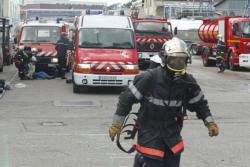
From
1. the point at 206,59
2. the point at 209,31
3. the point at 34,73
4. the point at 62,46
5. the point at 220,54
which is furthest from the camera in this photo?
the point at 209,31

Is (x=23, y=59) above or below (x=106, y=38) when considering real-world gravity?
below

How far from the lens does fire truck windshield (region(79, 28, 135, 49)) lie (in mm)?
17781

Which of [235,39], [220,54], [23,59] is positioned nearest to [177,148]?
[23,59]

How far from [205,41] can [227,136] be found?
2372 cm

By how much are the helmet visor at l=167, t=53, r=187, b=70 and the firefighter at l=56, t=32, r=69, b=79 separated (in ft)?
53.1

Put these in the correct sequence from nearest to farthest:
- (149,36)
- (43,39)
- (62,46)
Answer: (62,46)
(43,39)
(149,36)

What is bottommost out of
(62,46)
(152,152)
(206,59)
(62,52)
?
(206,59)

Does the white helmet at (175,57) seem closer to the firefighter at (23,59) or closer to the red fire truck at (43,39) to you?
the firefighter at (23,59)

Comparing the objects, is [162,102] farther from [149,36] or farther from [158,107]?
[149,36]

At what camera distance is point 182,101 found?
5750mm

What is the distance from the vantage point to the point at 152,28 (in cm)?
2780

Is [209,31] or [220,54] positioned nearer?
[220,54]

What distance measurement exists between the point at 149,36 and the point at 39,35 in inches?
226

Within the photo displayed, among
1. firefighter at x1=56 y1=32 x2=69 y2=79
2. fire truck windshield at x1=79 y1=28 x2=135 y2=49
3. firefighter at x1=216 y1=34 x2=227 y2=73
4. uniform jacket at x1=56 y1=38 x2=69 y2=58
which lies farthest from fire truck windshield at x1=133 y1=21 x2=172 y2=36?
fire truck windshield at x1=79 y1=28 x2=135 y2=49
